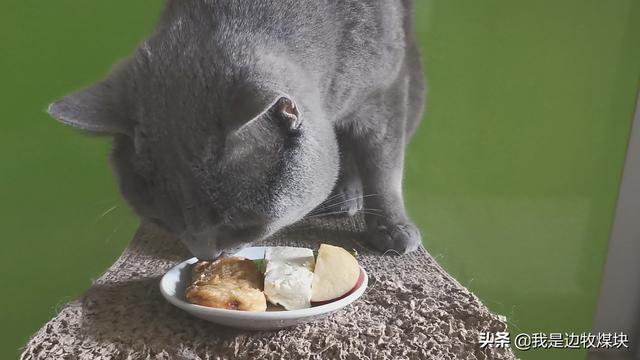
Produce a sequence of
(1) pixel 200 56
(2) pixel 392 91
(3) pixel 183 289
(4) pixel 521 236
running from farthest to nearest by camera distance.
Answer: (4) pixel 521 236, (2) pixel 392 91, (3) pixel 183 289, (1) pixel 200 56

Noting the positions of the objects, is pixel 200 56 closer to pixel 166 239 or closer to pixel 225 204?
pixel 225 204

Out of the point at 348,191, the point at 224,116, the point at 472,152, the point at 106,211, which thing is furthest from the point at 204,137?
the point at 472,152

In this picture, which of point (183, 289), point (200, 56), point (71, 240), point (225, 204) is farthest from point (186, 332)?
point (71, 240)

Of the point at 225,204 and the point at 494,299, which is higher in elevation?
the point at 225,204

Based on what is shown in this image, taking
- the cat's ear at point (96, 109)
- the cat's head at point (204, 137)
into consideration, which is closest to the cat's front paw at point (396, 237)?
the cat's head at point (204, 137)

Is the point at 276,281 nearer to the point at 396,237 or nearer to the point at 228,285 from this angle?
the point at 228,285

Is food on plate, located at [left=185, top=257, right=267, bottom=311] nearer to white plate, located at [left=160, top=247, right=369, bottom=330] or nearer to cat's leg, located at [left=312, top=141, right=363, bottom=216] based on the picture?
white plate, located at [left=160, top=247, right=369, bottom=330]

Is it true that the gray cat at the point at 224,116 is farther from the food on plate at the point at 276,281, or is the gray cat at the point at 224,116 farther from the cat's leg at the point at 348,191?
the cat's leg at the point at 348,191
